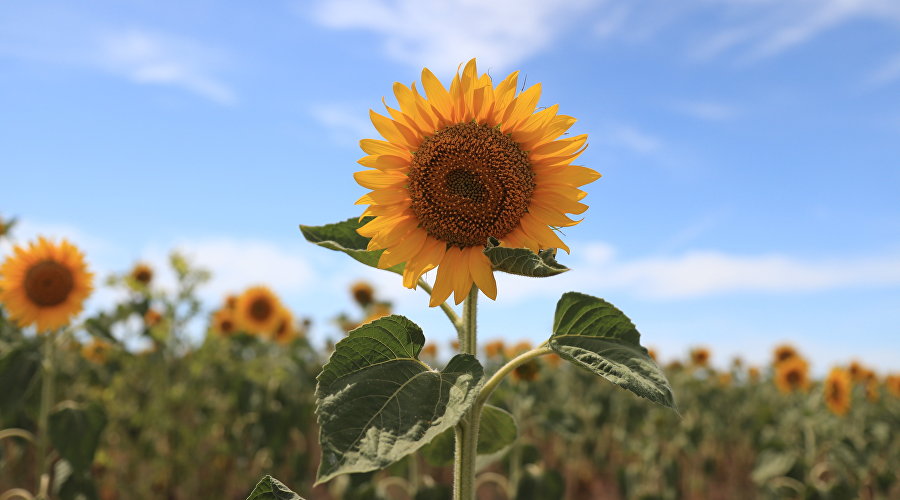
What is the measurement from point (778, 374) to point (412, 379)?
7274 mm

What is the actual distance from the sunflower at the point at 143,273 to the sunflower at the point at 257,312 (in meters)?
0.85

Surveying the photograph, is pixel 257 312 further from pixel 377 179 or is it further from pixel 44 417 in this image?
pixel 377 179

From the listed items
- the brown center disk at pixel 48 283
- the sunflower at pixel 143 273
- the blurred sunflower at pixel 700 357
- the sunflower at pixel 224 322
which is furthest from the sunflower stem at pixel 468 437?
the blurred sunflower at pixel 700 357

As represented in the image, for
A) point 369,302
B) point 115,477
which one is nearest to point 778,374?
point 369,302

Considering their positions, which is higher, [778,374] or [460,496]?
[778,374]

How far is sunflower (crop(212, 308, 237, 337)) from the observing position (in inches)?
284

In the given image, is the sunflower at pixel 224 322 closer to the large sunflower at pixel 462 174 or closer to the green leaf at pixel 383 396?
the large sunflower at pixel 462 174

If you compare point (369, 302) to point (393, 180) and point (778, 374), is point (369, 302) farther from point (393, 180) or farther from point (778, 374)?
point (393, 180)

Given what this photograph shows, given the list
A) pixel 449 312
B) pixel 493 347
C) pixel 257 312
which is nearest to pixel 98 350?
pixel 257 312

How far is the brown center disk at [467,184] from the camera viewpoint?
4.27 ft

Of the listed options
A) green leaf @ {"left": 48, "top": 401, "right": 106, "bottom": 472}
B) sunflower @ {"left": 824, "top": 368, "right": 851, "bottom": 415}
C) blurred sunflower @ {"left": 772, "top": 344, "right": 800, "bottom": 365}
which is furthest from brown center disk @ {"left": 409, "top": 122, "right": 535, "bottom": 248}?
blurred sunflower @ {"left": 772, "top": 344, "right": 800, "bottom": 365}

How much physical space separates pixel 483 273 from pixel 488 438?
19.9 inches

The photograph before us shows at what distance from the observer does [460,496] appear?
4.06ft

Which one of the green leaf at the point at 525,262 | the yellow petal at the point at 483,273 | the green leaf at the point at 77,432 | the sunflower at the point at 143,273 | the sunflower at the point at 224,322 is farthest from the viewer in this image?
the sunflower at the point at 224,322
